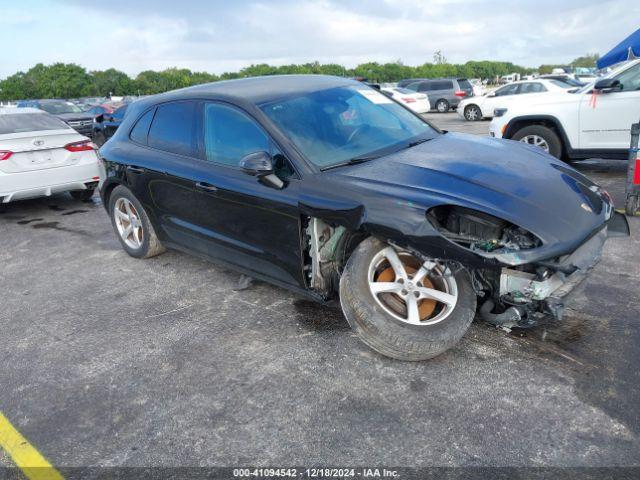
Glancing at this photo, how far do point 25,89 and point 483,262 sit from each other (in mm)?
63728

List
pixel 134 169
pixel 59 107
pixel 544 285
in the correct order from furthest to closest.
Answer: pixel 59 107, pixel 134 169, pixel 544 285

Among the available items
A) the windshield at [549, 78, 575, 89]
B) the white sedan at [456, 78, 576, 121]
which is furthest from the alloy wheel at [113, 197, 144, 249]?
the windshield at [549, 78, 575, 89]

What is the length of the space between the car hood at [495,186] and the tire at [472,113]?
16.3m

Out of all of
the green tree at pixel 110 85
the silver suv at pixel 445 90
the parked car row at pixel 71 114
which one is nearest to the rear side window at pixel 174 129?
the parked car row at pixel 71 114

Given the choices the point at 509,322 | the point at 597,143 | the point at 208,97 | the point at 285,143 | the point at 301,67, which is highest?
the point at 301,67

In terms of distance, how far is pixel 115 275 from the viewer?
484 centimetres

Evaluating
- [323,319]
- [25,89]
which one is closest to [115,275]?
[323,319]

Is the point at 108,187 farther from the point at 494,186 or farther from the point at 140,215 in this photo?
the point at 494,186

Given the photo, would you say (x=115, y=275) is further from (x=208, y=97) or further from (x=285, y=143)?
(x=285, y=143)

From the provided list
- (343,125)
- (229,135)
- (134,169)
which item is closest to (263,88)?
(229,135)

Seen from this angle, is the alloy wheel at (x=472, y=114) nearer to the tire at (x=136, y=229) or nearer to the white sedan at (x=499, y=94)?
the white sedan at (x=499, y=94)

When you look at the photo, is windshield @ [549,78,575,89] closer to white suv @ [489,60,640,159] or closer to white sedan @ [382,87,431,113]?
white sedan @ [382,87,431,113]

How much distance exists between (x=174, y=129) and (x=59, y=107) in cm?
1525

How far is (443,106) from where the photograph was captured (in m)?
24.1
